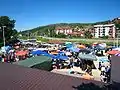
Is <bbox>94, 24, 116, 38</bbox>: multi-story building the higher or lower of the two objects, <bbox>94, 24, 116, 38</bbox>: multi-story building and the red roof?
the higher

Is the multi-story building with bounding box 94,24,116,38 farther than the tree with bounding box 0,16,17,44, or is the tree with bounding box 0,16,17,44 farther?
the multi-story building with bounding box 94,24,116,38

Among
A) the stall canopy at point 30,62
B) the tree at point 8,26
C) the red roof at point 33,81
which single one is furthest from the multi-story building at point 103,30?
the red roof at point 33,81

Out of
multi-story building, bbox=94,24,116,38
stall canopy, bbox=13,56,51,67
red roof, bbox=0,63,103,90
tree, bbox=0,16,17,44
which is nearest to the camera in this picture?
red roof, bbox=0,63,103,90

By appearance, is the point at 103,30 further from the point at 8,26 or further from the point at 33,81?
the point at 33,81

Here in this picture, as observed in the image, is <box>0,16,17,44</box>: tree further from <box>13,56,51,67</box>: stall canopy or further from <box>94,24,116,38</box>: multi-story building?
<box>94,24,116,38</box>: multi-story building

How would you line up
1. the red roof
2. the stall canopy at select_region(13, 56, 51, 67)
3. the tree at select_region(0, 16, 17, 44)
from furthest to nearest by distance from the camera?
the tree at select_region(0, 16, 17, 44), the stall canopy at select_region(13, 56, 51, 67), the red roof

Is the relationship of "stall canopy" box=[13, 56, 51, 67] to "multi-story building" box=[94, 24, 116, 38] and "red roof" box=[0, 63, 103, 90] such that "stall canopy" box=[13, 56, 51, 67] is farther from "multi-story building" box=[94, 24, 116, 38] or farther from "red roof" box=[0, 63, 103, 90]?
"multi-story building" box=[94, 24, 116, 38]

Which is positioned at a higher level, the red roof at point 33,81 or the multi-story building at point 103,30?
the multi-story building at point 103,30

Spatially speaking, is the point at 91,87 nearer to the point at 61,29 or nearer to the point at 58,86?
the point at 58,86

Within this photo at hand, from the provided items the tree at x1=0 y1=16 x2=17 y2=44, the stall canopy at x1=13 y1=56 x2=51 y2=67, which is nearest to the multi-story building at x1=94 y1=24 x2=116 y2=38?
the tree at x1=0 y1=16 x2=17 y2=44

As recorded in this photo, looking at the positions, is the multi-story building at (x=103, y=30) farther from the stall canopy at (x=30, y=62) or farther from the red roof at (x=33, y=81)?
the red roof at (x=33, y=81)

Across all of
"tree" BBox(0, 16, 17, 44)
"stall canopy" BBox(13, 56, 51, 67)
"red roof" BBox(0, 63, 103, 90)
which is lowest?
"stall canopy" BBox(13, 56, 51, 67)

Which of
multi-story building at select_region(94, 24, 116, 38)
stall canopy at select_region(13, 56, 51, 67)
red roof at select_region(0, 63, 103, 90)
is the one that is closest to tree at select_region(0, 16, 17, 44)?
stall canopy at select_region(13, 56, 51, 67)

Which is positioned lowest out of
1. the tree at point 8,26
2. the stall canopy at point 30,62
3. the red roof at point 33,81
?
the stall canopy at point 30,62
